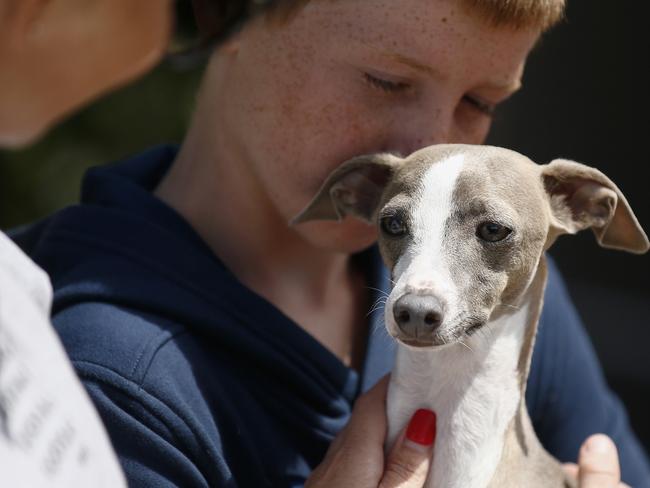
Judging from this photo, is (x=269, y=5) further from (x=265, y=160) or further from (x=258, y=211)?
(x=258, y=211)

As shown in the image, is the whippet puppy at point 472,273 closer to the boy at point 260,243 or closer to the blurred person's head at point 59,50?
the boy at point 260,243

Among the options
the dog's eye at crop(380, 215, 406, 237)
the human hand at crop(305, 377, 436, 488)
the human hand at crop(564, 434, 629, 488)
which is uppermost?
the dog's eye at crop(380, 215, 406, 237)

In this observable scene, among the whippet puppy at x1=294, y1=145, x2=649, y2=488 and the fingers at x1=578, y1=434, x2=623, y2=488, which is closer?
the whippet puppy at x1=294, y1=145, x2=649, y2=488

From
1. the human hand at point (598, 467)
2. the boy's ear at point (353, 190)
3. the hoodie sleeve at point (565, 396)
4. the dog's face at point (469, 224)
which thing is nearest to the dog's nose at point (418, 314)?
the dog's face at point (469, 224)

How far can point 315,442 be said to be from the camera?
1546 mm

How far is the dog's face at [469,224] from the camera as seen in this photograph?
4.13 feet

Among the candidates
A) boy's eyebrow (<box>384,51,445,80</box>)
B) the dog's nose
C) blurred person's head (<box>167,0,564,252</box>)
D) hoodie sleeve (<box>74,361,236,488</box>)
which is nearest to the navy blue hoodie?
hoodie sleeve (<box>74,361,236,488</box>)

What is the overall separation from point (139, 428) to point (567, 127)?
2.99 m

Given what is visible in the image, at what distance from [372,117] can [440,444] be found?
53cm

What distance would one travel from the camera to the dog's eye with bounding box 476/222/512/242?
1.33 m

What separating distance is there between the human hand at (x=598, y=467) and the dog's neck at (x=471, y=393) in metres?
0.15

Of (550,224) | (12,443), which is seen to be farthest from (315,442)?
(12,443)

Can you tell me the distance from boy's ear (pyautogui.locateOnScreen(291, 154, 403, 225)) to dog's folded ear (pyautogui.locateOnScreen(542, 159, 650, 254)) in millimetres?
256

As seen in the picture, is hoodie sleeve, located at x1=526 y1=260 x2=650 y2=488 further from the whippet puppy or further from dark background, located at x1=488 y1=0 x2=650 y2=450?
dark background, located at x1=488 y1=0 x2=650 y2=450
